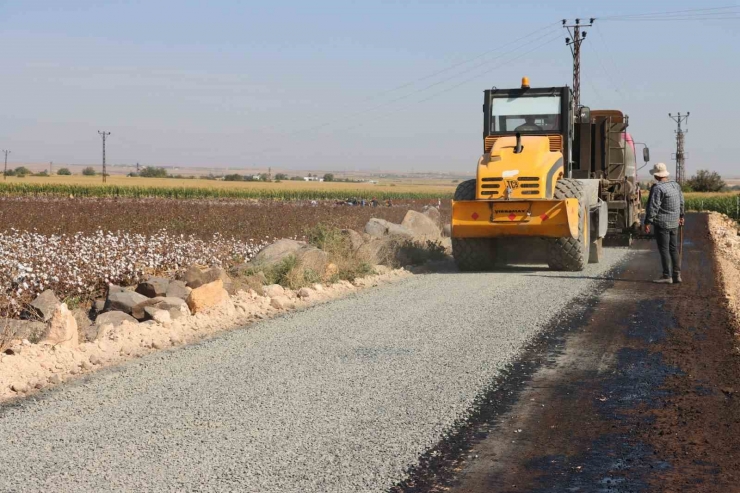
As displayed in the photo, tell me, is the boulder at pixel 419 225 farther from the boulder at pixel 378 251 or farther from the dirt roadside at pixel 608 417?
the dirt roadside at pixel 608 417

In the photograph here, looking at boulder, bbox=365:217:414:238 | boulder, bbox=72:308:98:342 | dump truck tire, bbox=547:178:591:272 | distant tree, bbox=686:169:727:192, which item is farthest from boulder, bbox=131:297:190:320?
distant tree, bbox=686:169:727:192

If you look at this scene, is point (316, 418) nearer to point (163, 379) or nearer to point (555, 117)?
point (163, 379)

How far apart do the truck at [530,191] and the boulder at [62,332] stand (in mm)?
8577

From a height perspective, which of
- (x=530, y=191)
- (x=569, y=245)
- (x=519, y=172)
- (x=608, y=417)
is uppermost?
(x=519, y=172)

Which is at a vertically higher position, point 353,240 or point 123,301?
point 353,240

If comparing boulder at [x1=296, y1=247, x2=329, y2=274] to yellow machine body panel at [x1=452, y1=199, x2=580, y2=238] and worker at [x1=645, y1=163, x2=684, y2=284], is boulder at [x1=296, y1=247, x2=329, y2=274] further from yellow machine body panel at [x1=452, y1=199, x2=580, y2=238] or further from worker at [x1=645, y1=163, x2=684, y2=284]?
worker at [x1=645, y1=163, x2=684, y2=284]

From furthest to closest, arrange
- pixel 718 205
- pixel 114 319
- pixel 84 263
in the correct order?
pixel 718 205
pixel 84 263
pixel 114 319

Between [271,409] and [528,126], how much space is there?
11865mm

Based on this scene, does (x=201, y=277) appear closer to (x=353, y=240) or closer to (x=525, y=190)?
(x=353, y=240)

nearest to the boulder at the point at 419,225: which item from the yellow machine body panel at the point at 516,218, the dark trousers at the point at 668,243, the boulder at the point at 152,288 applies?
the yellow machine body panel at the point at 516,218

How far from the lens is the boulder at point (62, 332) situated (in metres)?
8.65

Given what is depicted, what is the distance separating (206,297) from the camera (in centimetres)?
1102

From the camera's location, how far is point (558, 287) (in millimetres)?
13953

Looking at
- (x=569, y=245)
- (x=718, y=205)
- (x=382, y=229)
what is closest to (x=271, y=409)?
(x=569, y=245)
